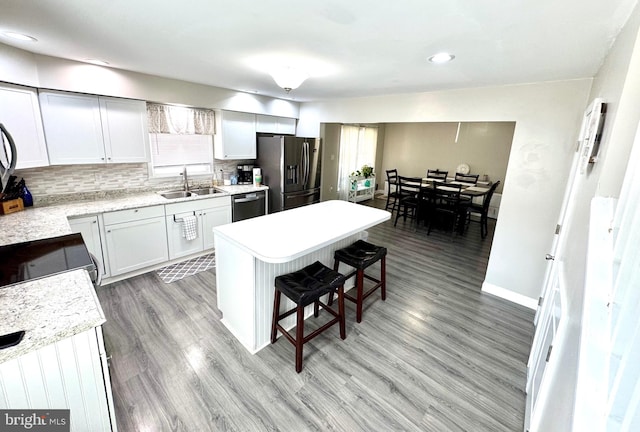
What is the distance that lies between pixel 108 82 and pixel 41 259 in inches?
90.8

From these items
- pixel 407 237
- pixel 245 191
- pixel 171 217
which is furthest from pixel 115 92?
pixel 407 237

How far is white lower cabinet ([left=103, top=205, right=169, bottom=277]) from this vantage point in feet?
9.90

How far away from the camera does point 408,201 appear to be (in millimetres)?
5742

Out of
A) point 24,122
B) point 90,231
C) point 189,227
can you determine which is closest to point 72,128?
point 24,122

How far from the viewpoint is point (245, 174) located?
15.5 ft

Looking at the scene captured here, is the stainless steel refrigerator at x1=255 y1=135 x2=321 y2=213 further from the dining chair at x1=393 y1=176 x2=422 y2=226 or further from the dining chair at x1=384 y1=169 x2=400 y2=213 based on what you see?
the dining chair at x1=384 y1=169 x2=400 y2=213

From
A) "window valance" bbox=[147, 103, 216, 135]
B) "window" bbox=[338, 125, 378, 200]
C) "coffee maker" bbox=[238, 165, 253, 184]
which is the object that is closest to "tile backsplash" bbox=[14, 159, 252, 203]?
"window valance" bbox=[147, 103, 216, 135]

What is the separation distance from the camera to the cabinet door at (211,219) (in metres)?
3.80

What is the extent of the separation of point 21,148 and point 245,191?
2.34 m

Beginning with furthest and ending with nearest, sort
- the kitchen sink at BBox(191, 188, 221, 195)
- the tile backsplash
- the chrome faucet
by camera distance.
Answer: the kitchen sink at BBox(191, 188, 221, 195) → the chrome faucet → the tile backsplash

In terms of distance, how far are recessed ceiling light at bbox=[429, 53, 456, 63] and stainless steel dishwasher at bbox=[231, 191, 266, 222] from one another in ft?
10.0

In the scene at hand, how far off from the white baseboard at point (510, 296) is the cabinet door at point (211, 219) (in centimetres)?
355

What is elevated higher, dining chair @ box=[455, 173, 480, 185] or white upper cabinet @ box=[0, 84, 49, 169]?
white upper cabinet @ box=[0, 84, 49, 169]

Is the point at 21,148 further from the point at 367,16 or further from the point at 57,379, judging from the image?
the point at 367,16
